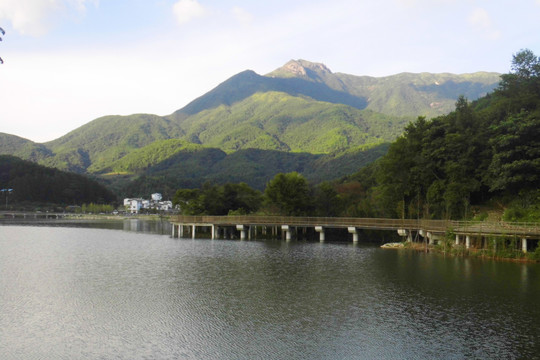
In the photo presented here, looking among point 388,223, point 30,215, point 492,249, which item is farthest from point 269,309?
point 30,215

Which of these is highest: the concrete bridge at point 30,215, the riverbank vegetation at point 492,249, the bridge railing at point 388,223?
the bridge railing at point 388,223

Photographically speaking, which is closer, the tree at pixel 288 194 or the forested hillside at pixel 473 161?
the forested hillside at pixel 473 161

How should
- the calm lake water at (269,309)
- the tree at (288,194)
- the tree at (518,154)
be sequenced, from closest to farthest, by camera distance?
the calm lake water at (269,309) → the tree at (518,154) → the tree at (288,194)

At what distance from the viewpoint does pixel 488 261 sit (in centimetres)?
3909

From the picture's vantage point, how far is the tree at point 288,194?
67.6 m

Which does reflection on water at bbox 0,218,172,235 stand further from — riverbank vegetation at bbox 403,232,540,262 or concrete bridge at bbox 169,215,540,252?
riverbank vegetation at bbox 403,232,540,262

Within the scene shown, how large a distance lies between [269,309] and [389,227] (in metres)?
34.9

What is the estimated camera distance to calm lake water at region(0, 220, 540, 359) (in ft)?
56.0

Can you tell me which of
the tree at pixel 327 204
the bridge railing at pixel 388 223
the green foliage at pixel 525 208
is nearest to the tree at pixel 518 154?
the green foliage at pixel 525 208

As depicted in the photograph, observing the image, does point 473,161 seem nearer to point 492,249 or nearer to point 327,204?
point 492,249

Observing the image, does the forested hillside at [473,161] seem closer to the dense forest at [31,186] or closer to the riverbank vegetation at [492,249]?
the riverbank vegetation at [492,249]

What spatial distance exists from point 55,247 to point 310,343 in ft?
148

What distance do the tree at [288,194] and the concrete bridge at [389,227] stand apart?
3.18 meters

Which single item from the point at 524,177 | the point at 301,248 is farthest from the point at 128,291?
the point at 524,177
